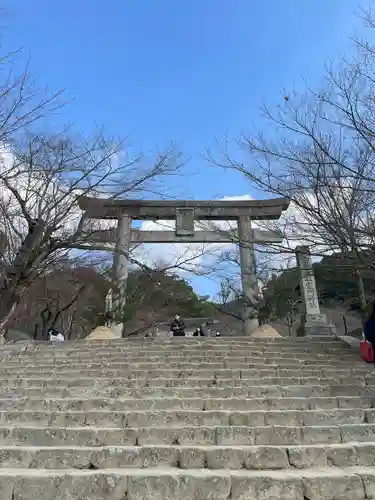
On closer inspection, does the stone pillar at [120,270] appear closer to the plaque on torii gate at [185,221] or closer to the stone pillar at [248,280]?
the plaque on torii gate at [185,221]

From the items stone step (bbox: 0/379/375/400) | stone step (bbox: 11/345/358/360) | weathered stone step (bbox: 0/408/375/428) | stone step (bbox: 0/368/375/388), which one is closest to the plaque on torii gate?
stone step (bbox: 11/345/358/360)

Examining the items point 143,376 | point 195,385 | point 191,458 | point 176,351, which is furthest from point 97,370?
point 191,458

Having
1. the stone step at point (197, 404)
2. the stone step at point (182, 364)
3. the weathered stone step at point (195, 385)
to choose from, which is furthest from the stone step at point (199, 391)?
the stone step at point (182, 364)

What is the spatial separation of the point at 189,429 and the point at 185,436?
0.25 feet

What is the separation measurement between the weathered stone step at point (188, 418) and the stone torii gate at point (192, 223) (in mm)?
9528

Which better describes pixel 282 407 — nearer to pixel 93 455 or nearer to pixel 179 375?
pixel 179 375

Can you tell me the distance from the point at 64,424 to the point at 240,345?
18.2 ft

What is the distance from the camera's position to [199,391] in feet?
17.2

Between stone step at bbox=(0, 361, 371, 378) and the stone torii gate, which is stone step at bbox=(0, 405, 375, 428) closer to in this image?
stone step at bbox=(0, 361, 371, 378)

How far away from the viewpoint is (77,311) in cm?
2055

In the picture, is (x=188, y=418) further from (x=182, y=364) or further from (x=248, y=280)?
(x=248, y=280)

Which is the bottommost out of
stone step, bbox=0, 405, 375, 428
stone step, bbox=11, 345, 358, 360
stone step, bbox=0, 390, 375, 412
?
stone step, bbox=0, 405, 375, 428

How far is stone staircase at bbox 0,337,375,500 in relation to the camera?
2812 mm

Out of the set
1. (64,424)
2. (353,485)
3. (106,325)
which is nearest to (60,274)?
(106,325)
